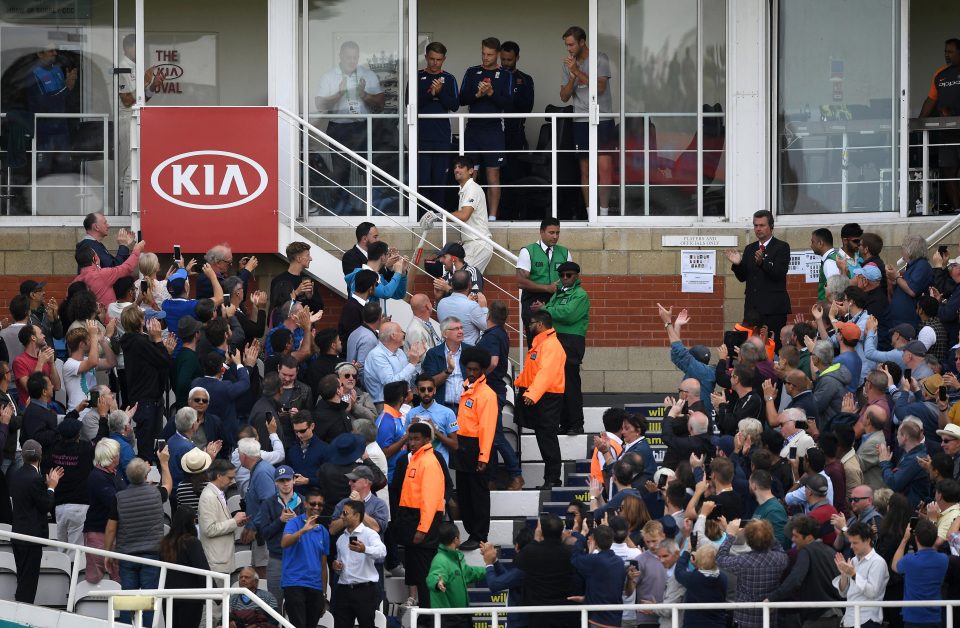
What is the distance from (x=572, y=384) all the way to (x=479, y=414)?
1655 millimetres

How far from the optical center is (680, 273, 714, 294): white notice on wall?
20000 millimetres

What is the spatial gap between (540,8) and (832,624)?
10.4 meters

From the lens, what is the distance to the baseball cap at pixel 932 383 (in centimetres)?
1562

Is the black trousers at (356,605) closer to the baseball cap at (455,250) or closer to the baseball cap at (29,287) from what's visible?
the baseball cap at (455,250)

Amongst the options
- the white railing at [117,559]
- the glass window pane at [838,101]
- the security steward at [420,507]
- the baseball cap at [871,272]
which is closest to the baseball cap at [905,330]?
the baseball cap at [871,272]

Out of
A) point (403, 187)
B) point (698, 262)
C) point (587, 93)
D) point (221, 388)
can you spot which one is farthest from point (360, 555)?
point (587, 93)

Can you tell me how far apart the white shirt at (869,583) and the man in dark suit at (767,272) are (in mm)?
5262

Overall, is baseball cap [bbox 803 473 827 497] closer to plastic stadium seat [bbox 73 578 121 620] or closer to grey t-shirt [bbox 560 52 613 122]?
plastic stadium seat [bbox 73 578 121 620]

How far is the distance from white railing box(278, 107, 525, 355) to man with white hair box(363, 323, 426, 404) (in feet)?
7.95

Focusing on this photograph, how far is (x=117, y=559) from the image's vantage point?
15227mm

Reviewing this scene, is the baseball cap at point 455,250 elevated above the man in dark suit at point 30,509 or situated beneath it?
elevated above

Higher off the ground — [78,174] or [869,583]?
[78,174]

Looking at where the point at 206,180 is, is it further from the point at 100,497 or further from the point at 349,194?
the point at 100,497

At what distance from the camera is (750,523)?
44.2ft
